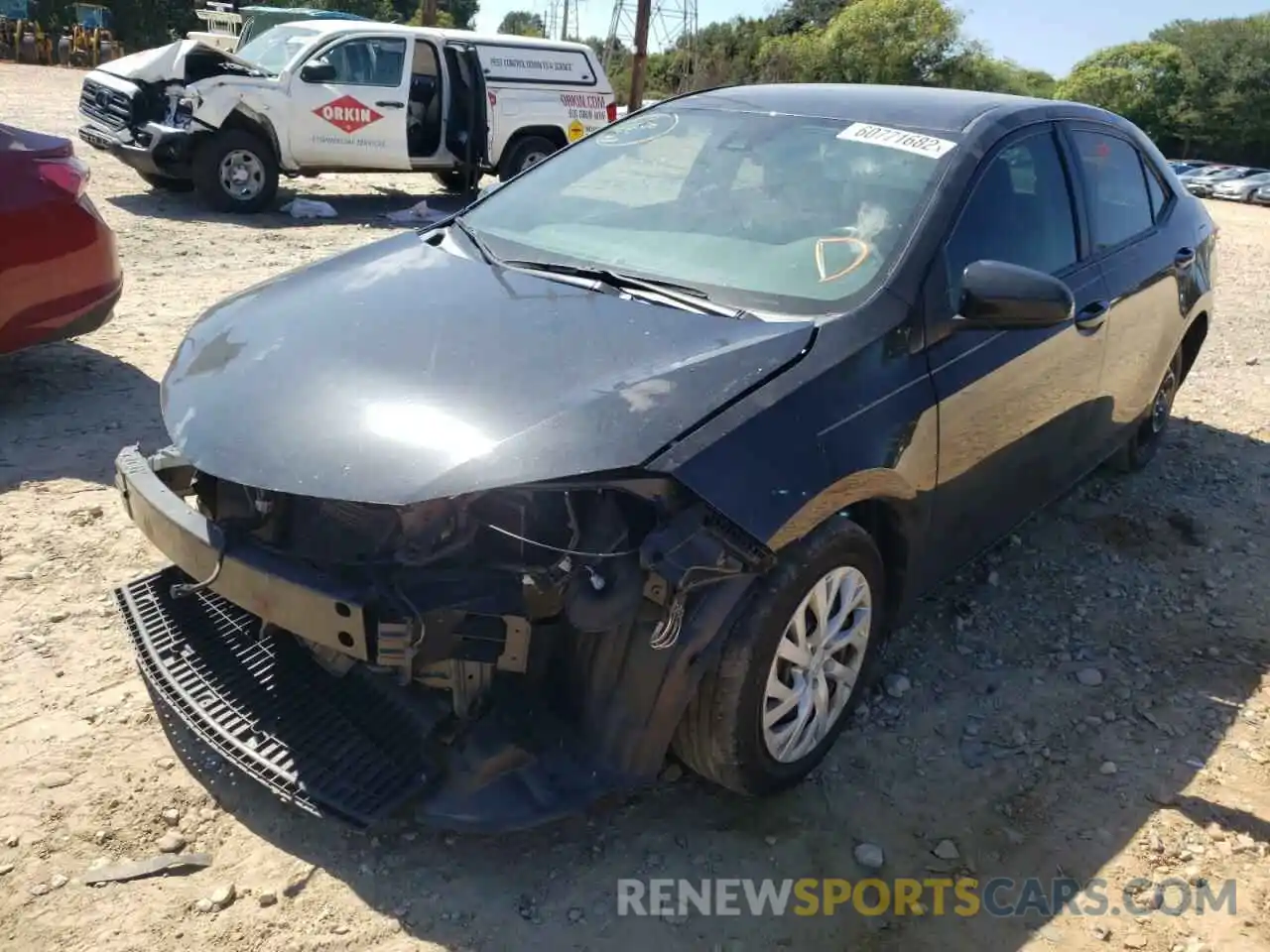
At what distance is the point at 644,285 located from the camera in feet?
9.82

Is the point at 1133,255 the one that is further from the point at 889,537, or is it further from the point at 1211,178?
the point at 1211,178

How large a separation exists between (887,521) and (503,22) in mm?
70861

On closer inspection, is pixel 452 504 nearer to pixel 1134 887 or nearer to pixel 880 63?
pixel 1134 887

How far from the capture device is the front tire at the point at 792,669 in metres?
2.43

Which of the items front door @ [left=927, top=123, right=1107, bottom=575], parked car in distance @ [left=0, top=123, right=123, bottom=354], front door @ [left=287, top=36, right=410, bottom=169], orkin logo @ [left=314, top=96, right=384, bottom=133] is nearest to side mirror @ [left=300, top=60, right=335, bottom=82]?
front door @ [left=287, top=36, right=410, bottom=169]

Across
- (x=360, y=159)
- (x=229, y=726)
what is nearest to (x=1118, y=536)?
(x=229, y=726)

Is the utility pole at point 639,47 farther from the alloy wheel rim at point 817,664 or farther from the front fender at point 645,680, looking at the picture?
the front fender at point 645,680

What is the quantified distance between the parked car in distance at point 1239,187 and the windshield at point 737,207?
35255 millimetres

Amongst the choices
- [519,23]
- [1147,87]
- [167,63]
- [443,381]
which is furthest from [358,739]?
[519,23]

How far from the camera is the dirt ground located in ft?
7.72

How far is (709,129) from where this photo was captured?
3.69m

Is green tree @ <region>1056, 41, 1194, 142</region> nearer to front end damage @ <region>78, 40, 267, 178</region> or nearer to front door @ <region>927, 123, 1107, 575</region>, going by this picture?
front end damage @ <region>78, 40, 267, 178</region>

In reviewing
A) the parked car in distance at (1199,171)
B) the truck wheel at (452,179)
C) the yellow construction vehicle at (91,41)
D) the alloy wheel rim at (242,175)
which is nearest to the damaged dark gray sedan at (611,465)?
the alloy wheel rim at (242,175)

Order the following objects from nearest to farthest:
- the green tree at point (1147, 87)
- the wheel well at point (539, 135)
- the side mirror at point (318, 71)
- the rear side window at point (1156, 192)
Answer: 1. the rear side window at point (1156, 192)
2. the side mirror at point (318, 71)
3. the wheel well at point (539, 135)
4. the green tree at point (1147, 87)
